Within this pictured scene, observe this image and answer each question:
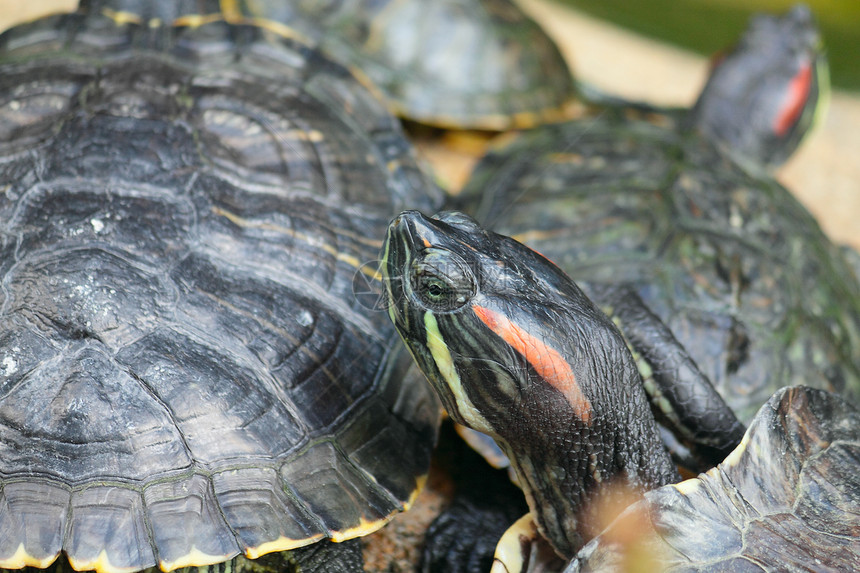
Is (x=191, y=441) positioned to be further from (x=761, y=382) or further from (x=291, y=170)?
(x=761, y=382)

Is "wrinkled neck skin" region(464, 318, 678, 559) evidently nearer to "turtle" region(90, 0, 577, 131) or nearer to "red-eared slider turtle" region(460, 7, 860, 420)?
"red-eared slider turtle" region(460, 7, 860, 420)

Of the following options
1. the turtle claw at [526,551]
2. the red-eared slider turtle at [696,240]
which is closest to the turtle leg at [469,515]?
the turtle claw at [526,551]

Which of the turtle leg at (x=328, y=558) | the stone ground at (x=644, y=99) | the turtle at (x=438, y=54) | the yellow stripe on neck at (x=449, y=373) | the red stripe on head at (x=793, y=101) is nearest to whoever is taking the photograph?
the yellow stripe on neck at (x=449, y=373)

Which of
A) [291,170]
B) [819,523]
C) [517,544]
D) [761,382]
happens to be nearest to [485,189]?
[291,170]

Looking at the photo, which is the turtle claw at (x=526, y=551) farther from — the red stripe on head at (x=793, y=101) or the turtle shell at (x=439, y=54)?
the red stripe on head at (x=793, y=101)

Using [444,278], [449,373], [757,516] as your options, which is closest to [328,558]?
[449,373]
